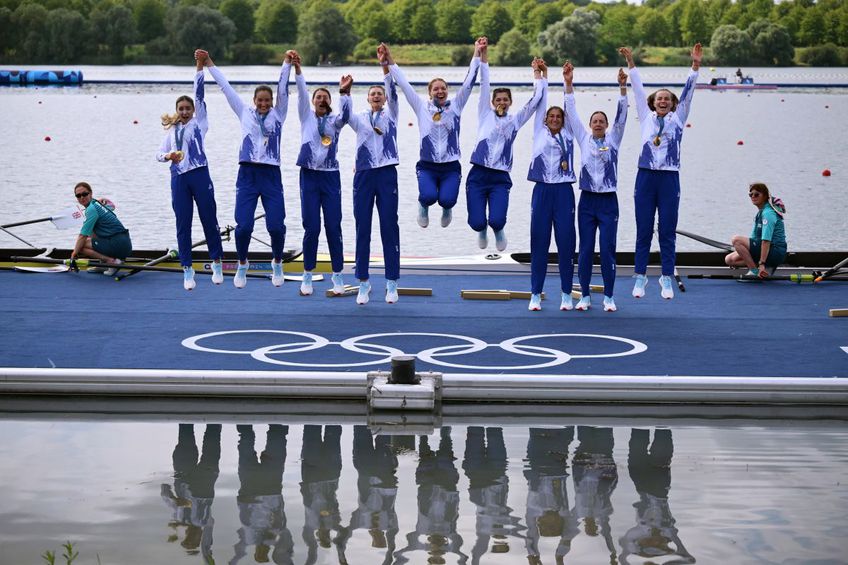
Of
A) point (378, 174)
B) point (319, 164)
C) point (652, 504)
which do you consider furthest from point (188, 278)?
point (652, 504)

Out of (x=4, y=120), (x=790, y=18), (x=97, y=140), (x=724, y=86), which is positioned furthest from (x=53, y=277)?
(x=790, y=18)

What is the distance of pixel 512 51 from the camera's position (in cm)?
8725

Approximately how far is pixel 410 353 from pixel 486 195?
234 cm

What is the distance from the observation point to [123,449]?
8.90 meters

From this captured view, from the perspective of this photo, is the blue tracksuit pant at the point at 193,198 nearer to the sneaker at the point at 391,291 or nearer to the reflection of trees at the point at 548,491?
the sneaker at the point at 391,291

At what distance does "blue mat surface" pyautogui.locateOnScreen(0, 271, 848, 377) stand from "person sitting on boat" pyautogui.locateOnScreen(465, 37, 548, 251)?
1.02 meters

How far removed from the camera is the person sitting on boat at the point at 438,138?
12672mm

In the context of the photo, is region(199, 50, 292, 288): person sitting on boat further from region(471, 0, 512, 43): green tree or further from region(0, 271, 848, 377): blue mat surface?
region(471, 0, 512, 43): green tree

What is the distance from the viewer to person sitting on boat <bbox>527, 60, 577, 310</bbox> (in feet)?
42.5

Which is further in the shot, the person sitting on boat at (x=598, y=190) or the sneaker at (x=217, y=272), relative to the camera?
the sneaker at (x=217, y=272)

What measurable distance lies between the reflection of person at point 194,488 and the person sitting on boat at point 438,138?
4205 mm

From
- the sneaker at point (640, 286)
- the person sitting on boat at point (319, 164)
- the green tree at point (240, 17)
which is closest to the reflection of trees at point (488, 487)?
the person sitting on boat at point (319, 164)

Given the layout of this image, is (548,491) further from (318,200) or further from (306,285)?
(306,285)

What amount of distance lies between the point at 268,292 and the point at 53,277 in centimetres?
265
